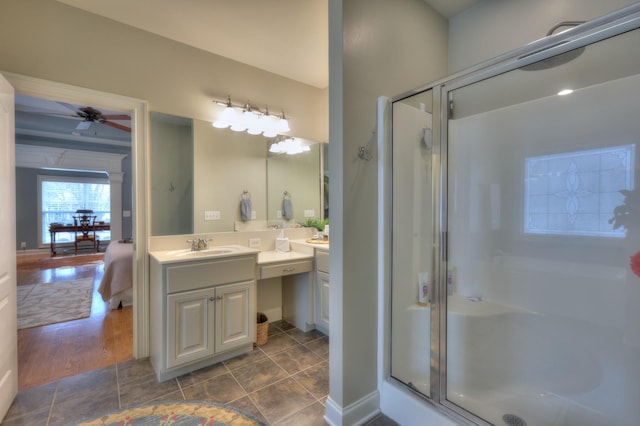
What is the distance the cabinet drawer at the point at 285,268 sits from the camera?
2.49 m

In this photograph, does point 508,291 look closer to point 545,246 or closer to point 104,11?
point 545,246

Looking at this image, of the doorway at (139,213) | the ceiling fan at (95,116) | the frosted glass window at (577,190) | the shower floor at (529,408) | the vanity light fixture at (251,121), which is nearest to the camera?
the shower floor at (529,408)

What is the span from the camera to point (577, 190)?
6.03ft

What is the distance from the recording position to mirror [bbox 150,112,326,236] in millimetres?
2426

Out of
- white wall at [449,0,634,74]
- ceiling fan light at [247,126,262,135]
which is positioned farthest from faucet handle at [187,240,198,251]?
white wall at [449,0,634,74]

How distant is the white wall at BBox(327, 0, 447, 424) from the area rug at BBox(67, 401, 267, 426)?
54cm

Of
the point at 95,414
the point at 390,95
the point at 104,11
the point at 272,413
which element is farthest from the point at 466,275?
the point at 104,11

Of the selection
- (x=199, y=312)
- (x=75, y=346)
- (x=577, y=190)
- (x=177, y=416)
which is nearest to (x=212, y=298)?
(x=199, y=312)

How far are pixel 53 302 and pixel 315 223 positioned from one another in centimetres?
341

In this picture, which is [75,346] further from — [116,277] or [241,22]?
[241,22]

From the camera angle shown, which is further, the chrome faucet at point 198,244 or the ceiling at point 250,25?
the chrome faucet at point 198,244

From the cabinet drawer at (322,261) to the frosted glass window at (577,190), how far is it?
4.97 feet

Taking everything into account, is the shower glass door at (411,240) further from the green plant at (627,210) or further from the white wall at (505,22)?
the green plant at (627,210)

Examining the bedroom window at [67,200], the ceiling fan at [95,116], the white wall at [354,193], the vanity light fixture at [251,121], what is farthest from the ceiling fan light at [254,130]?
the bedroom window at [67,200]
